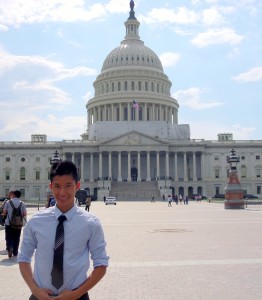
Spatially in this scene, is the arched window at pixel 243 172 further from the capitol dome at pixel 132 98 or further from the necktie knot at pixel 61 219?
the necktie knot at pixel 61 219

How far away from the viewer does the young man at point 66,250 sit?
5070 mm

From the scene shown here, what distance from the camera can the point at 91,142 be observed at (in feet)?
392

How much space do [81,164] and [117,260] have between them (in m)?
105

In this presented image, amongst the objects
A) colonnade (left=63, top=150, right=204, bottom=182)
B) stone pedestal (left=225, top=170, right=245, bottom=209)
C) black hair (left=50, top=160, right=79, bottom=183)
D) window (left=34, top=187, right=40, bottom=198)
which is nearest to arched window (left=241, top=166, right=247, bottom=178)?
colonnade (left=63, top=150, right=204, bottom=182)

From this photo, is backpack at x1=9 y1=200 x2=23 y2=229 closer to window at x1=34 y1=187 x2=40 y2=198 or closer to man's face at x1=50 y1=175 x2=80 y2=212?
man's face at x1=50 y1=175 x2=80 y2=212

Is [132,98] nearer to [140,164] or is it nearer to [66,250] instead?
[140,164]

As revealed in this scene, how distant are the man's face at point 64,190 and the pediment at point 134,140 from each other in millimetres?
109560

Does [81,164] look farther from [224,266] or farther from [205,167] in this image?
[224,266]

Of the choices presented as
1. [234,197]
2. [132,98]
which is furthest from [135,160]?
[234,197]

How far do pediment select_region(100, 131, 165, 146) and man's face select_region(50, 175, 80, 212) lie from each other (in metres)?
110

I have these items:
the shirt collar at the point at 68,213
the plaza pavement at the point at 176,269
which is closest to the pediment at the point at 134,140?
the plaza pavement at the point at 176,269

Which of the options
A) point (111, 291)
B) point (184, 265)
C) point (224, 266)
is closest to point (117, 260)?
point (184, 265)

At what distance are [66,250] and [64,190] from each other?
71cm

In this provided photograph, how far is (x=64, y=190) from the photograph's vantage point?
5.46 m
